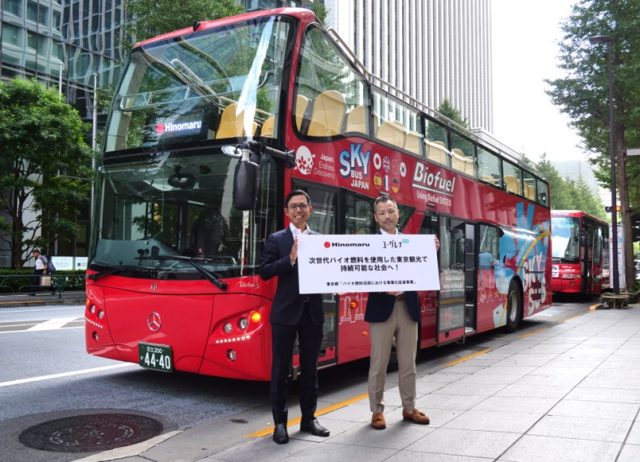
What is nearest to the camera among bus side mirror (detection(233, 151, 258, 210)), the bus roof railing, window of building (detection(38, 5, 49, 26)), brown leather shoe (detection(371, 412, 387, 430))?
brown leather shoe (detection(371, 412, 387, 430))

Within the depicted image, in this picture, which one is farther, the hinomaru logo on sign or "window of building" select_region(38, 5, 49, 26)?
"window of building" select_region(38, 5, 49, 26)

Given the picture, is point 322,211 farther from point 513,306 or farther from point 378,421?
point 513,306

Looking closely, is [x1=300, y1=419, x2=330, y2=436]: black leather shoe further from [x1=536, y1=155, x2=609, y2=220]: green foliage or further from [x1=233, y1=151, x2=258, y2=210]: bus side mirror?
[x1=536, y1=155, x2=609, y2=220]: green foliage

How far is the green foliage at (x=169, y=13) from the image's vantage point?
2170 centimetres

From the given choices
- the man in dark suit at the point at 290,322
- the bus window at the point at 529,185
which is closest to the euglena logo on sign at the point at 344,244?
the man in dark suit at the point at 290,322

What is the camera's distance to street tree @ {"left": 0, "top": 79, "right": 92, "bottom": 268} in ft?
75.5

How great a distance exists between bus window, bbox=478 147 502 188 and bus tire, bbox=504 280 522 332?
2377mm

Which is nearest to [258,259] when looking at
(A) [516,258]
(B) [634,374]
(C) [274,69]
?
(C) [274,69]

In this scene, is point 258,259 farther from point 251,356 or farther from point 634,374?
point 634,374

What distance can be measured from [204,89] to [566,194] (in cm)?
6605

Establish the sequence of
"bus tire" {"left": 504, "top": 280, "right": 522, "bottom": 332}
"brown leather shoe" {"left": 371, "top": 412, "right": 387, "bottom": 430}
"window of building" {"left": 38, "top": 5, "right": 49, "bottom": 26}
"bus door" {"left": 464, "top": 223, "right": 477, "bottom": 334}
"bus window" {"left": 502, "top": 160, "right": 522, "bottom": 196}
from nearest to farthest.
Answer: "brown leather shoe" {"left": 371, "top": 412, "right": 387, "bottom": 430} → "bus door" {"left": 464, "top": 223, "right": 477, "bottom": 334} → "bus window" {"left": 502, "top": 160, "right": 522, "bottom": 196} → "bus tire" {"left": 504, "top": 280, "right": 522, "bottom": 332} → "window of building" {"left": 38, "top": 5, "right": 49, "bottom": 26}

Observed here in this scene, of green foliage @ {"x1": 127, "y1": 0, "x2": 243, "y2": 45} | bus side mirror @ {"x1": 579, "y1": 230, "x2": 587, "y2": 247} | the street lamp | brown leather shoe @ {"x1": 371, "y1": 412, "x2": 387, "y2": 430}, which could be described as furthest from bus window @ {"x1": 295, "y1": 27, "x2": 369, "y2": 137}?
bus side mirror @ {"x1": 579, "y1": 230, "x2": 587, "y2": 247}

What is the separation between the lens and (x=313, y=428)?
499 centimetres

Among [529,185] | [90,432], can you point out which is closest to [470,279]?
[529,185]
